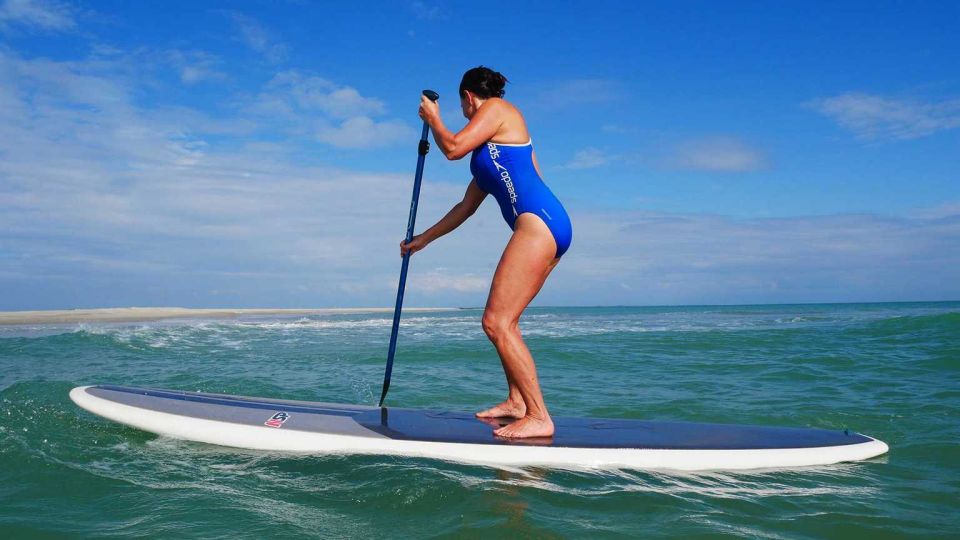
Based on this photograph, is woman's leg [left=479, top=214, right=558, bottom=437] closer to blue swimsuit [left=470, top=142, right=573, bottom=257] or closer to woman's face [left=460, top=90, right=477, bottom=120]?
blue swimsuit [left=470, top=142, right=573, bottom=257]

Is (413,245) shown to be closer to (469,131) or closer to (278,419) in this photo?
(469,131)

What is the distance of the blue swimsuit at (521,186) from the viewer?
349cm

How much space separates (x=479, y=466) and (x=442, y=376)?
15.7ft

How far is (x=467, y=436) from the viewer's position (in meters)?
3.63

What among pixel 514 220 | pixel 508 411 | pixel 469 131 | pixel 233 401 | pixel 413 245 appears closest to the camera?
pixel 469 131

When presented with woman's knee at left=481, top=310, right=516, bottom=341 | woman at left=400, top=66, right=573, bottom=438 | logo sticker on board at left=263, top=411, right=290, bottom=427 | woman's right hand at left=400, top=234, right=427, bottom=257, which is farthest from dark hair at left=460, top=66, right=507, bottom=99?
logo sticker on board at left=263, top=411, right=290, bottom=427

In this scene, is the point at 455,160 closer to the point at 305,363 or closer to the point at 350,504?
the point at 350,504

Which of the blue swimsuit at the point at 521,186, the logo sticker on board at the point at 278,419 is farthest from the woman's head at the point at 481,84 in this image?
the logo sticker on board at the point at 278,419

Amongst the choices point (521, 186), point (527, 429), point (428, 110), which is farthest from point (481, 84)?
point (527, 429)

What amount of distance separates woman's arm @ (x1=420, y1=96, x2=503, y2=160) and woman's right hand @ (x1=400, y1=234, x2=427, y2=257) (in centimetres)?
95

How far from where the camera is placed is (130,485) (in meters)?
3.04

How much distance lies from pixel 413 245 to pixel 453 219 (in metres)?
0.37

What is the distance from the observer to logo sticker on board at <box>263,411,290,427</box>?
3.90 m

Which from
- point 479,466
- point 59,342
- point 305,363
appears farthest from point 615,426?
point 59,342
